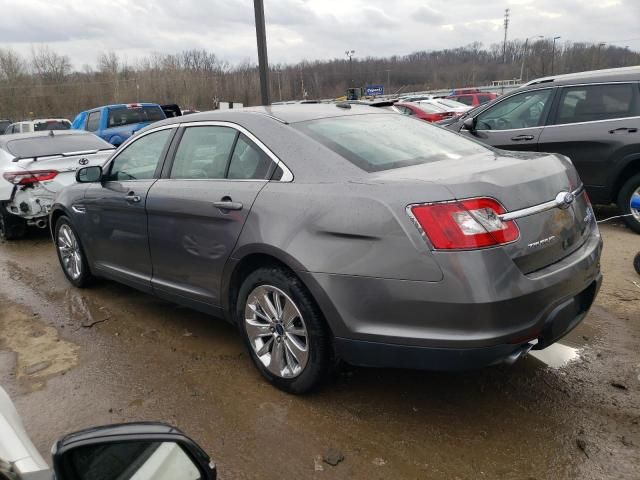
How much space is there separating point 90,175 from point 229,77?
2280 inches

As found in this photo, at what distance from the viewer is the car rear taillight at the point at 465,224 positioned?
237cm

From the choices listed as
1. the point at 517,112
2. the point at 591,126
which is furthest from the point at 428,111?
the point at 591,126

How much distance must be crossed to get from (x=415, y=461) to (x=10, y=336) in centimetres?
350

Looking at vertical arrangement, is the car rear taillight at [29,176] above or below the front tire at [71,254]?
above

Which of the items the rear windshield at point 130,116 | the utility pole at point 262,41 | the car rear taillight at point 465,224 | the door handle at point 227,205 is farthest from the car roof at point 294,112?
the rear windshield at point 130,116

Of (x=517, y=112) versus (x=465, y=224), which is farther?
(x=517, y=112)

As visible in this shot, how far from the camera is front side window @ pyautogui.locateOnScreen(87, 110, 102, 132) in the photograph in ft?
44.9

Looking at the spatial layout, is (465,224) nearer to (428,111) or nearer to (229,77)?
(428,111)

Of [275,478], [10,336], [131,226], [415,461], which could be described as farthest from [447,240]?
[10,336]

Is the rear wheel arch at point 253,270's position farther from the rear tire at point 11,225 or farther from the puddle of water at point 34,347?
the rear tire at point 11,225

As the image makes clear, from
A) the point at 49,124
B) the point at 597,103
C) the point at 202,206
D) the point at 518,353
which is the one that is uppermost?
the point at 597,103

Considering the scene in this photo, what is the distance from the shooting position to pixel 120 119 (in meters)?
13.4

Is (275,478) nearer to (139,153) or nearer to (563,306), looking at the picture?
(563,306)

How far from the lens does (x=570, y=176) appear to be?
303 cm
